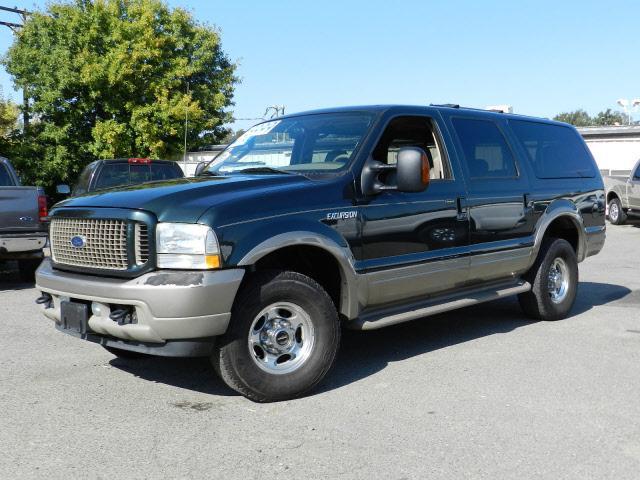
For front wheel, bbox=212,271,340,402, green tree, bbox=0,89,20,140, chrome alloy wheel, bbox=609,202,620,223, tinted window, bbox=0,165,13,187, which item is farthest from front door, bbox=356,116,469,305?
green tree, bbox=0,89,20,140

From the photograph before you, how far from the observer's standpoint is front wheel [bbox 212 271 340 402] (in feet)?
13.9

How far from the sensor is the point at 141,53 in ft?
94.6

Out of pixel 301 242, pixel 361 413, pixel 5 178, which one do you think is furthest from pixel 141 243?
pixel 5 178

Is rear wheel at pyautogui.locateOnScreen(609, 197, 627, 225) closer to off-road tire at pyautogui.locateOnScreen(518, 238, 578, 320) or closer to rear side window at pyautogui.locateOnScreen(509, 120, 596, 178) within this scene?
rear side window at pyautogui.locateOnScreen(509, 120, 596, 178)

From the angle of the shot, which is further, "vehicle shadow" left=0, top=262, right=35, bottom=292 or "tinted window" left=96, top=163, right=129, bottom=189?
"tinted window" left=96, top=163, right=129, bottom=189

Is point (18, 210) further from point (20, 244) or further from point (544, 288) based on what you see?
point (544, 288)

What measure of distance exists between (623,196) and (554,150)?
13007 millimetres

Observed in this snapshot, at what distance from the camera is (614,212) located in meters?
19.9

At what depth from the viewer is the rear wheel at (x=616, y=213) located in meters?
19.2

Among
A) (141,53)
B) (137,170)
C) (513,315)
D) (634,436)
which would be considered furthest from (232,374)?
(141,53)

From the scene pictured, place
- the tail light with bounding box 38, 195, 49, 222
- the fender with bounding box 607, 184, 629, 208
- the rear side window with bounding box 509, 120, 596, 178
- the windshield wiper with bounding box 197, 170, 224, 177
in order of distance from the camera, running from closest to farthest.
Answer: the windshield wiper with bounding box 197, 170, 224, 177
the rear side window with bounding box 509, 120, 596, 178
the tail light with bounding box 38, 195, 49, 222
the fender with bounding box 607, 184, 629, 208

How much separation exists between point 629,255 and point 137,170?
881 cm

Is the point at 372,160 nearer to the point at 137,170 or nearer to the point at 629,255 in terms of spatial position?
the point at 137,170

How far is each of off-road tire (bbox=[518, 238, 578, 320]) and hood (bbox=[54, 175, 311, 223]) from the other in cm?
307
